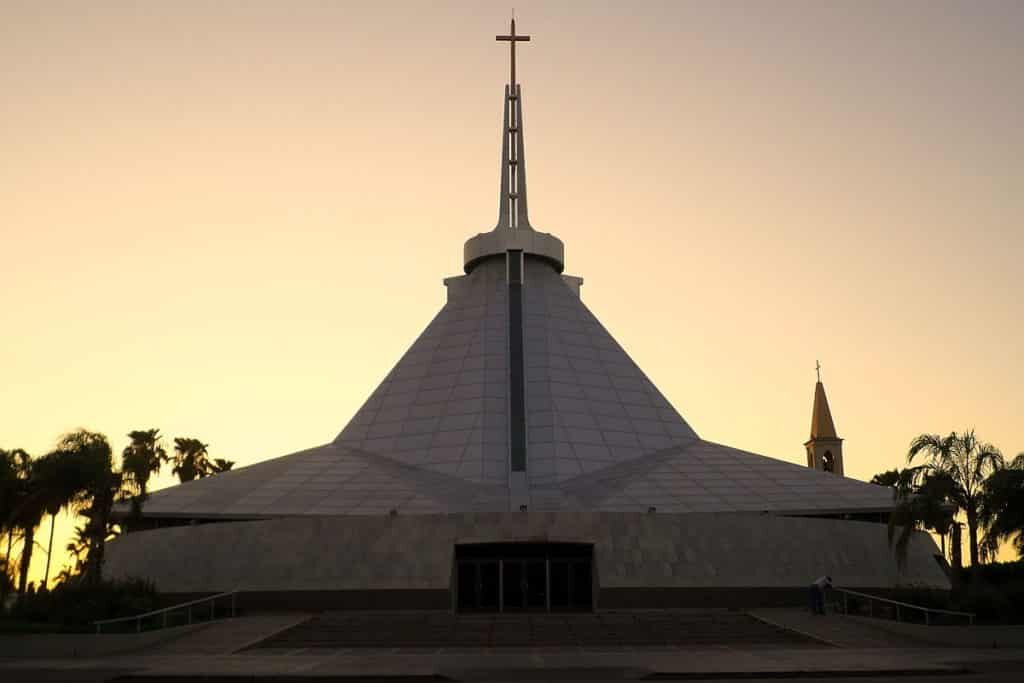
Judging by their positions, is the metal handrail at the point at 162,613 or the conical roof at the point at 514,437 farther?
the conical roof at the point at 514,437

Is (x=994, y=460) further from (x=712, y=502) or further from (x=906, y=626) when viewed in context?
(x=712, y=502)

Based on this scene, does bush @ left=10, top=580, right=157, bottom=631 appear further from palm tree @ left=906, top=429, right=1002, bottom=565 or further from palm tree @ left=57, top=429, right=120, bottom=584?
palm tree @ left=906, top=429, right=1002, bottom=565

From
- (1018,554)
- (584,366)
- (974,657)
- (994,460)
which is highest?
(584,366)

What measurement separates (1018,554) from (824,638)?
14.9m

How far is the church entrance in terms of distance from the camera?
37281 mm

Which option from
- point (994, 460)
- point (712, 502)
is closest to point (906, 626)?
point (994, 460)

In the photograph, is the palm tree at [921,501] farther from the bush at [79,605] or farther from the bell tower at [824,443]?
the bell tower at [824,443]

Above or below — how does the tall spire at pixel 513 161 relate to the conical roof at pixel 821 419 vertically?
above

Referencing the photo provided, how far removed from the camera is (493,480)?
4612 cm

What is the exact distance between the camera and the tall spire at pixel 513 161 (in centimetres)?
5828

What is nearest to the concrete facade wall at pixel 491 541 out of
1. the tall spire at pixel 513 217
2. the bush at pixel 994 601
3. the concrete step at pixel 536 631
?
the concrete step at pixel 536 631

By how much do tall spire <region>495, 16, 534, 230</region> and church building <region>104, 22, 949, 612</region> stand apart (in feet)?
0.54

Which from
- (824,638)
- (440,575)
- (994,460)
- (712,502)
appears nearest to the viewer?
(824,638)

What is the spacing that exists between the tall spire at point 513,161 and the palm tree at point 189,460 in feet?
90.0
